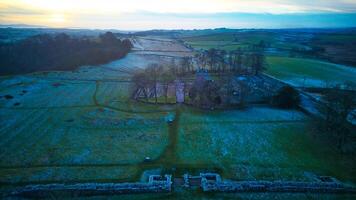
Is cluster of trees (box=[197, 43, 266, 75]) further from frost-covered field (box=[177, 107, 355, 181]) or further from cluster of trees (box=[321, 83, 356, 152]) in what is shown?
cluster of trees (box=[321, 83, 356, 152])

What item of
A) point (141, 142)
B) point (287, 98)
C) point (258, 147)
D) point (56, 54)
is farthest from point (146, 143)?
point (56, 54)

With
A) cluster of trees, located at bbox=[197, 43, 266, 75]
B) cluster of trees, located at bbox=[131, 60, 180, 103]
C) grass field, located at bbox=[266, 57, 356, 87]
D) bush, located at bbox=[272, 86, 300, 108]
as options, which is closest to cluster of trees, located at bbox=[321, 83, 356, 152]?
bush, located at bbox=[272, 86, 300, 108]

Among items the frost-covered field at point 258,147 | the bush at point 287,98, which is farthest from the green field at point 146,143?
the bush at point 287,98

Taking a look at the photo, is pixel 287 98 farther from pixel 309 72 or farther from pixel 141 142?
pixel 309 72

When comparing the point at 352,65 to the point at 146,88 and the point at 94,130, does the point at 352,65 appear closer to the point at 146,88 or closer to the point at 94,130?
the point at 146,88

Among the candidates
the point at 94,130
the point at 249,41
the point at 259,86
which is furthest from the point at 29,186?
the point at 249,41

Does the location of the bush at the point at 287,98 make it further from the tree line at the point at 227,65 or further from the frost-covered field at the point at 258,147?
the tree line at the point at 227,65
